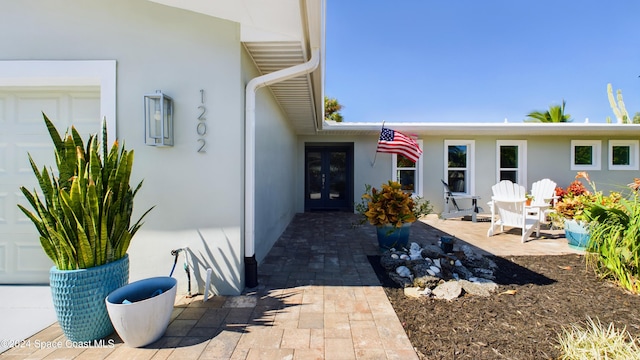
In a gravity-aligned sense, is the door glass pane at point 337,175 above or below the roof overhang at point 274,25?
below

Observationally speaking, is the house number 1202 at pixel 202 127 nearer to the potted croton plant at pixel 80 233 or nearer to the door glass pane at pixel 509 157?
the potted croton plant at pixel 80 233

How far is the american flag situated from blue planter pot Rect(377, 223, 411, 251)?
287 centimetres

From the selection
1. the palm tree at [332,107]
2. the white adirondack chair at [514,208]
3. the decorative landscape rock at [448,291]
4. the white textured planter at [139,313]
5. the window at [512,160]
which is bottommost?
the decorative landscape rock at [448,291]

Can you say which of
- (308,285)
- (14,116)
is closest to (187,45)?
(14,116)

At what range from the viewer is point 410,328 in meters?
2.17

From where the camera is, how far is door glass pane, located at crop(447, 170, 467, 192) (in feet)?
26.9

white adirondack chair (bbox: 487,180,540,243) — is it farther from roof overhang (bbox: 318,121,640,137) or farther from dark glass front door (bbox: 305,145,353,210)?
dark glass front door (bbox: 305,145,353,210)

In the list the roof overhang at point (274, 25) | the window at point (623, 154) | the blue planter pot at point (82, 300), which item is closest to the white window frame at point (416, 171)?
the roof overhang at point (274, 25)

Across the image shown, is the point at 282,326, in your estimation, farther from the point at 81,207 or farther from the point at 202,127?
the point at 202,127

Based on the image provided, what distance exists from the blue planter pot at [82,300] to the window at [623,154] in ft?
39.0

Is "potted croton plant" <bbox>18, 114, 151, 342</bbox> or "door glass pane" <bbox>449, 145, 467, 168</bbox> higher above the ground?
"door glass pane" <bbox>449, 145, 467, 168</bbox>

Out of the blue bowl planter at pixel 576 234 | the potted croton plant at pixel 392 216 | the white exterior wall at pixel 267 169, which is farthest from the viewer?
the blue bowl planter at pixel 576 234

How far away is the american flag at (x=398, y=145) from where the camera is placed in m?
6.66

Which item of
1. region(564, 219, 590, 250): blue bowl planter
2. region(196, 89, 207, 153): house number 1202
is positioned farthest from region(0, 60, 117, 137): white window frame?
region(564, 219, 590, 250): blue bowl planter
